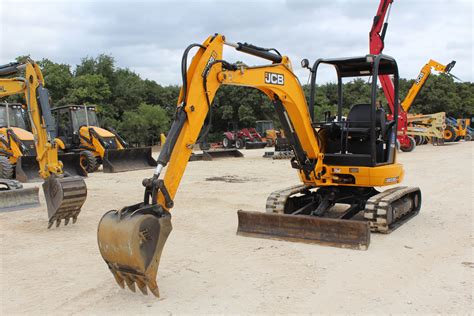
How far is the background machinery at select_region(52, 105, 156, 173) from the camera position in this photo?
16.3m

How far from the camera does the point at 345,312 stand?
13.0 feet

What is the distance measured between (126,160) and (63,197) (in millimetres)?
9646

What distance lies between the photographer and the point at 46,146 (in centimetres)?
835

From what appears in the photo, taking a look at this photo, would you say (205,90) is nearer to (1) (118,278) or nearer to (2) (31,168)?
(1) (118,278)

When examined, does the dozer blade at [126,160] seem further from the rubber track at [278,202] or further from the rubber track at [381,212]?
the rubber track at [381,212]

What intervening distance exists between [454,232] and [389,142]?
1604 millimetres

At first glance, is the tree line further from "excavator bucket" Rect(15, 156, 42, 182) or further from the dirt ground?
the dirt ground

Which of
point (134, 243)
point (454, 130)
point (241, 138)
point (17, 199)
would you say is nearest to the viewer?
point (134, 243)

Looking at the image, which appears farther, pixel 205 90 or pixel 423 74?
pixel 423 74

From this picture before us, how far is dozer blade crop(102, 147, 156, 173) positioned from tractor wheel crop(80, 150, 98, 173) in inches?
13.3

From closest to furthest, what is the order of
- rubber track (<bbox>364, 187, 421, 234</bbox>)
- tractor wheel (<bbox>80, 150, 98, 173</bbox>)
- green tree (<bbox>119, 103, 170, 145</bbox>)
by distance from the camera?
rubber track (<bbox>364, 187, 421, 234</bbox>)
tractor wheel (<bbox>80, 150, 98, 173</bbox>)
green tree (<bbox>119, 103, 170, 145</bbox>)

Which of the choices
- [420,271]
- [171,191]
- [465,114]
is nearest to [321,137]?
[420,271]

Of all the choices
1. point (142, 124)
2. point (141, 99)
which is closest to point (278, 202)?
point (142, 124)

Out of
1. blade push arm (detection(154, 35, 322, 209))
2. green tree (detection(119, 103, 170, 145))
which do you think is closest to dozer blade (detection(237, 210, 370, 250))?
blade push arm (detection(154, 35, 322, 209))
